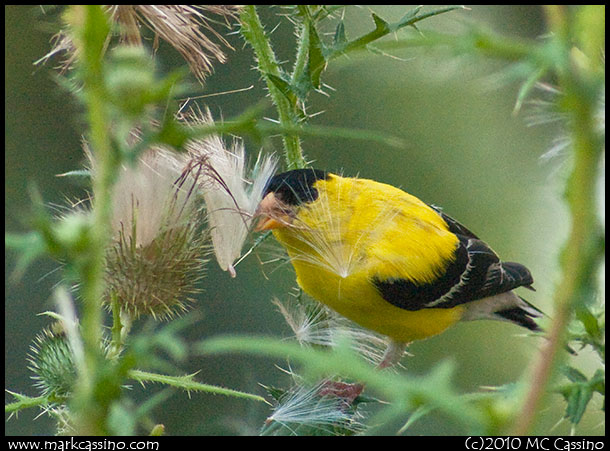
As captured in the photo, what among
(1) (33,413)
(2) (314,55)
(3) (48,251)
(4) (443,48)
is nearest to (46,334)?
(2) (314,55)

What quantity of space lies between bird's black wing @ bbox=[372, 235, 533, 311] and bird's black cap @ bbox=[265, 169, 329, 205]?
0.93ft

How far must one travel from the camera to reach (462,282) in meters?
1.79

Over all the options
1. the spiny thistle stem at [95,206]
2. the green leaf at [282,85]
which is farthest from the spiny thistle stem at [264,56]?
the spiny thistle stem at [95,206]

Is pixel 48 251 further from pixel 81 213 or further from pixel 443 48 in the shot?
pixel 81 213

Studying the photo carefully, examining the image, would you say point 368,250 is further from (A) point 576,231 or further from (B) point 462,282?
(A) point 576,231

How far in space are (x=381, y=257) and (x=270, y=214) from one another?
0.39 metres

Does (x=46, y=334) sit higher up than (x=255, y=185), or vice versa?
(x=255, y=185)

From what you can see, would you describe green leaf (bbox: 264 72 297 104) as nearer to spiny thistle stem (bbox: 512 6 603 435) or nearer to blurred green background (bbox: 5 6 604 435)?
spiny thistle stem (bbox: 512 6 603 435)

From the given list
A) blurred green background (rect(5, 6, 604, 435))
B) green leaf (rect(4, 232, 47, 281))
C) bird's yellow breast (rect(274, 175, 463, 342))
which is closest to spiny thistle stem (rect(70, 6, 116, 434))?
green leaf (rect(4, 232, 47, 281))

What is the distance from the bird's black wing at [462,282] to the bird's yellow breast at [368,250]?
18 mm

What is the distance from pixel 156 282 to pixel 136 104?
24.6 inches

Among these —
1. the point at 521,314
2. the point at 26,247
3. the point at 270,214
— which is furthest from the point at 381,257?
the point at 26,247

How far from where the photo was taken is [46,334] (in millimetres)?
1161

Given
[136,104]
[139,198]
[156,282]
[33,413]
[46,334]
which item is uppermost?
[136,104]
